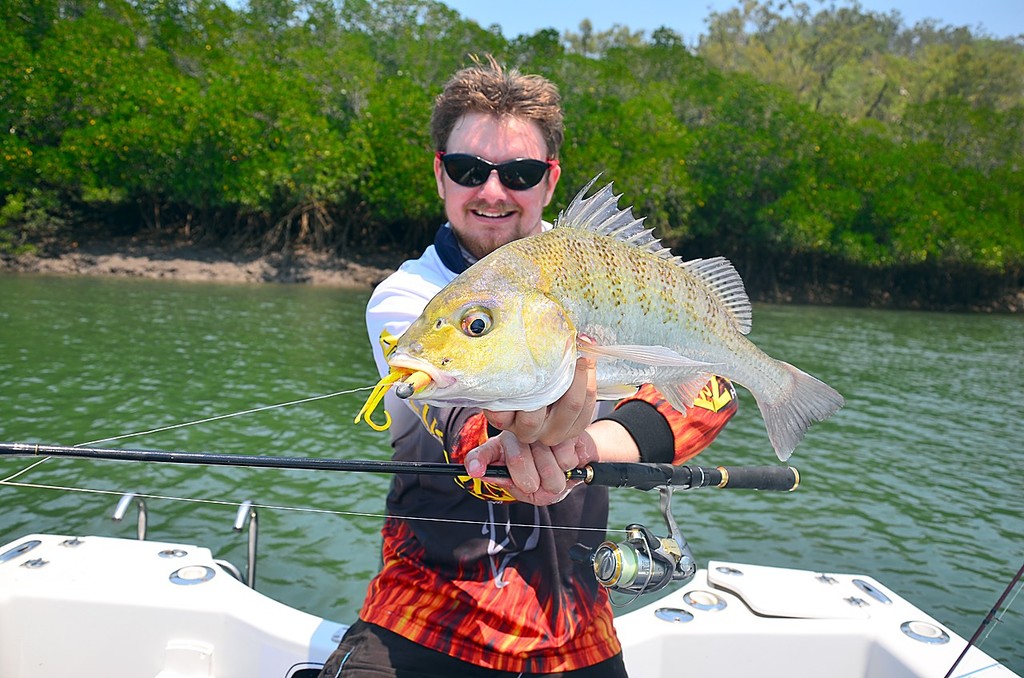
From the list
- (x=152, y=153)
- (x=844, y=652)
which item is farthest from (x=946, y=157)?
(x=844, y=652)

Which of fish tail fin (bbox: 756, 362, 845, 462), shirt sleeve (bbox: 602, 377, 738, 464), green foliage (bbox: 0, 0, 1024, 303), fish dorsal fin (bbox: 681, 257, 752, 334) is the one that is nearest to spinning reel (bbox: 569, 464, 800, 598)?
shirt sleeve (bbox: 602, 377, 738, 464)

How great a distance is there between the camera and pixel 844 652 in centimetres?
336

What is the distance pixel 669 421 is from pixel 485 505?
2.33 feet

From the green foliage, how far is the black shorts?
30.5 meters

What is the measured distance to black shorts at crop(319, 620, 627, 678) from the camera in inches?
98.3

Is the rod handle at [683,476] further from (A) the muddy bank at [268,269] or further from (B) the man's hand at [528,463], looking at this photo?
(A) the muddy bank at [268,269]

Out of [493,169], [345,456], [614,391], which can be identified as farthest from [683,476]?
[345,456]

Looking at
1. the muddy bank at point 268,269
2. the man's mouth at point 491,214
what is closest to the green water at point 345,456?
the man's mouth at point 491,214

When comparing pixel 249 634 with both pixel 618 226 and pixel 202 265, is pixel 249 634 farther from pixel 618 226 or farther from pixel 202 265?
pixel 202 265

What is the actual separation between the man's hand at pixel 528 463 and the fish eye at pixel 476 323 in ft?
1.47

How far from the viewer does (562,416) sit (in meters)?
1.90

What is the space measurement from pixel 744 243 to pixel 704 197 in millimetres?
3414

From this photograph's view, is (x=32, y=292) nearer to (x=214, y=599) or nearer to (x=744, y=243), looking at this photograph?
(x=214, y=599)

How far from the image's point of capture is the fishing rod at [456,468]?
2273 millimetres
